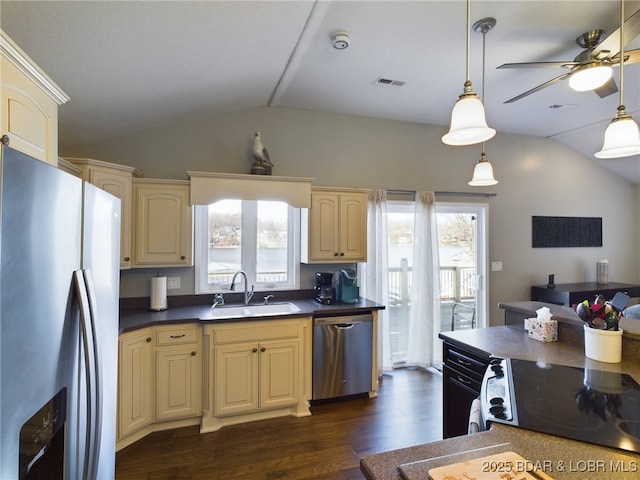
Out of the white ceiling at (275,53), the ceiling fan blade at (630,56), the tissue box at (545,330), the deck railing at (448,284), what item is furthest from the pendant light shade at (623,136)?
the deck railing at (448,284)

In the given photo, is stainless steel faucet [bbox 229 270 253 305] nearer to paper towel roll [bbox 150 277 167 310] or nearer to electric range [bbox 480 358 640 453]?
paper towel roll [bbox 150 277 167 310]

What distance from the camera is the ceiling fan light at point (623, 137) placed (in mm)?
1661

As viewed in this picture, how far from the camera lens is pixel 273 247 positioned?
11.7 ft

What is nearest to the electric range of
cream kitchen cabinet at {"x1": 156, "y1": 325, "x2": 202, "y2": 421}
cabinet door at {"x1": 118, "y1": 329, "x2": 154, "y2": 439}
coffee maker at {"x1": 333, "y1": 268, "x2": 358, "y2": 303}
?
coffee maker at {"x1": 333, "y1": 268, "x2": 358, "y2": 303}

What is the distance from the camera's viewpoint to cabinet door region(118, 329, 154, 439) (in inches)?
93.0

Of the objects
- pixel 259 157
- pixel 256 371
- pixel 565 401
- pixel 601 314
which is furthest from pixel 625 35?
pixel 256 371

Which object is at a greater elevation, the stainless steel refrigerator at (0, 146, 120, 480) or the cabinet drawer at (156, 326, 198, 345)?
the stainless steel refrigerator at (0, 146, 120, 480)

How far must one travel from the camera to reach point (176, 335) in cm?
266

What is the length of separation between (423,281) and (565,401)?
8.66 ft

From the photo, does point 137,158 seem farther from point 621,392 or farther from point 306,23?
point 621,392

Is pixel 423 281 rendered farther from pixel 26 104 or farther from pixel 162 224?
pixel 26 104

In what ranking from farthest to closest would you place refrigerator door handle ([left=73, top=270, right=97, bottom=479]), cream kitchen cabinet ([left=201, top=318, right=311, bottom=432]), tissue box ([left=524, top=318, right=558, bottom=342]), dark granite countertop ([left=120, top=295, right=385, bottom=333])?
cream kitchen cabinet ([left=201, top=318, right=311, bottom=432])
dark granite countertop ([left=120, top=295, right=385, bottom=333])
tissue box ([left=524, top=318, right=558, bottom=342])
refrigerator door handle ([left=73, top=270, right=97, bottom=479])

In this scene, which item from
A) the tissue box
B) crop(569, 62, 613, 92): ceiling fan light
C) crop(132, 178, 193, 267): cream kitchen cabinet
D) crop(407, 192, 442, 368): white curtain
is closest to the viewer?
crop(569, 62, 613, 92): ceiling fan light

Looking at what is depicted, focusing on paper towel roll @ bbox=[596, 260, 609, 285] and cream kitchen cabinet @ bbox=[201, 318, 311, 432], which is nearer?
cream kitchen cabinet @ bbox=[201, 318, 311, 432]
